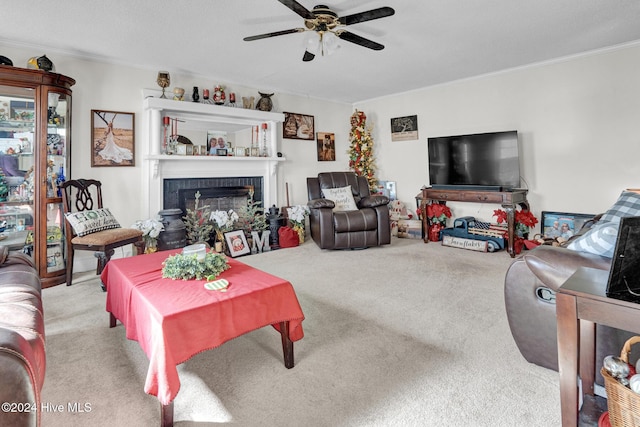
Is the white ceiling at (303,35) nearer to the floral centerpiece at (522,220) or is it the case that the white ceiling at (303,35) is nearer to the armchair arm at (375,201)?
the armchair arm at (375,201)

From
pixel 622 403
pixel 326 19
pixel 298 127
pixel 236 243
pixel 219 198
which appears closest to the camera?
pixel 622 403

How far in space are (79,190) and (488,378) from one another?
154 inches

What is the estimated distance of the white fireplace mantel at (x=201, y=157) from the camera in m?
3.83

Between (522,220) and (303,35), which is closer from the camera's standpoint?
(303,35)

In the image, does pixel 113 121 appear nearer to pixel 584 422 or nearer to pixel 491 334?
pixel 491 334

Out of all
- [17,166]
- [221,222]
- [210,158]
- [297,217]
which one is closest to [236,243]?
[221,222]

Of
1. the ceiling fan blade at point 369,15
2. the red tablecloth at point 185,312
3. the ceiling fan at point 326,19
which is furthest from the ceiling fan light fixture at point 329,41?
the red tablecloth at point 185,312

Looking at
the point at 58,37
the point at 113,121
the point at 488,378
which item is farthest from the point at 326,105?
the point at 488,378

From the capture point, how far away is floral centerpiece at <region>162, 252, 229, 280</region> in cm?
169

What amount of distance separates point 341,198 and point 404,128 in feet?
6.02

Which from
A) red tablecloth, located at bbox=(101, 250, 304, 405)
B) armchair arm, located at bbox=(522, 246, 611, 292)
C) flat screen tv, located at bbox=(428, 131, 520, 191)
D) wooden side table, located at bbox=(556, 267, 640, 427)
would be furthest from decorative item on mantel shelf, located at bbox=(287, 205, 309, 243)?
wooden side table, located at bbox=(556, 267, 640, 427)

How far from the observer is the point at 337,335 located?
1.97 meters

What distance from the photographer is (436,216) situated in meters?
4.71

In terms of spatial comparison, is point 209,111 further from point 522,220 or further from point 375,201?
point 522,220
